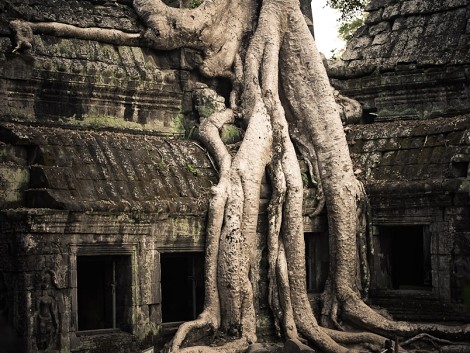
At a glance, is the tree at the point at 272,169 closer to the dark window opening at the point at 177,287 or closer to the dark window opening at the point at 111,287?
the dark window opening at the point at 111,287

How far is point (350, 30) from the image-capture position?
21703 millimetres

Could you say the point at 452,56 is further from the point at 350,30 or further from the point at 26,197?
the point at 350,30

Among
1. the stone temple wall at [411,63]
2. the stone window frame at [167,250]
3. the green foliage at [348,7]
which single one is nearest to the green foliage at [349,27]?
the green foliage at [348,7]

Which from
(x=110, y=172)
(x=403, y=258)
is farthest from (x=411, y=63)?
(x=110, y=172)

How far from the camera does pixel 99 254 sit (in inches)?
401

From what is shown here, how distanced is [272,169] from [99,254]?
263cm

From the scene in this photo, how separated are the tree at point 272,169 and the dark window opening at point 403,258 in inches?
16.1

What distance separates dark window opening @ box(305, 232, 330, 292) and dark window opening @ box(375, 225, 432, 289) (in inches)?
27.8

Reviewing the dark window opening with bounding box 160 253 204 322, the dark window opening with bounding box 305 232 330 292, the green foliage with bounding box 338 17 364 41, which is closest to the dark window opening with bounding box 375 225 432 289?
the dark window opening with bounding box 305 232 330 292

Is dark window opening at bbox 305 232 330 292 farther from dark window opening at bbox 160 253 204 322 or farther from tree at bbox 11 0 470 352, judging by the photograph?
dark window opening at bbox 160 253 204 322

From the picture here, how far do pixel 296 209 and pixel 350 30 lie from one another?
1095 centimetres

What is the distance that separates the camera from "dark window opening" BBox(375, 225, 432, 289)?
12262mm

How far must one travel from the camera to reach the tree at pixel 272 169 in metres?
10.9

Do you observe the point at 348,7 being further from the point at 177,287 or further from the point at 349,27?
the point at 177,287
